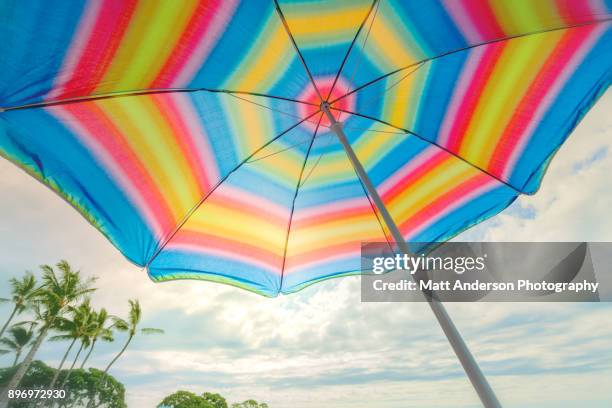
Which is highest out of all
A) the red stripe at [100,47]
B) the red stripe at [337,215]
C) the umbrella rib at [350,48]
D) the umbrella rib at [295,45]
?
the umbrella rib at [350,48]

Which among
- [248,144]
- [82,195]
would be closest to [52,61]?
[82,195]

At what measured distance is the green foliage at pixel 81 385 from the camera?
37.7m

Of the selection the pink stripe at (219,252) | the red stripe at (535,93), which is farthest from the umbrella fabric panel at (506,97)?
the pink stripe at (219,252)

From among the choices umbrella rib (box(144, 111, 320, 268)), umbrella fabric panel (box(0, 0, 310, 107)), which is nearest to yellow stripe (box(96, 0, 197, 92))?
umbrella fabric panel (box(0, 0, 310, 107))

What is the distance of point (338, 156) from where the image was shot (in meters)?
3.73

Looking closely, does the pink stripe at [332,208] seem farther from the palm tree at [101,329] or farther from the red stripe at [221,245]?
the palm tree at [101,329]

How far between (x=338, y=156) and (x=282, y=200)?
0.80 meters

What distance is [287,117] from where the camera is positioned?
3480 millimetres

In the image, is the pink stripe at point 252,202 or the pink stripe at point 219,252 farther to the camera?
the pink stripe at point 252,202

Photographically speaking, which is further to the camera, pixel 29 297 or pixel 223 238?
pixel 29 297

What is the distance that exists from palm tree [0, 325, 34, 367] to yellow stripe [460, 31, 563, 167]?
141ft

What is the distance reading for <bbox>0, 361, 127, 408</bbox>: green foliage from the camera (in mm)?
37688

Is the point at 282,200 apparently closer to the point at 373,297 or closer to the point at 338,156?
the point at 338,156

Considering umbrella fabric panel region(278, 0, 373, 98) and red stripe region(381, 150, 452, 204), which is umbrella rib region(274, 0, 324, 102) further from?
red stripe region(381, 150, 452, 204)
